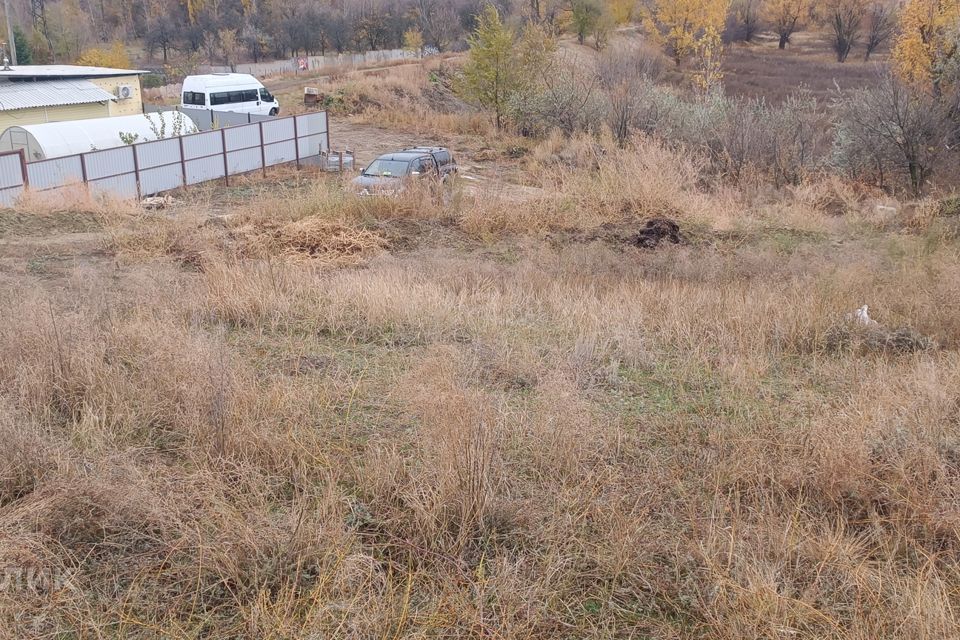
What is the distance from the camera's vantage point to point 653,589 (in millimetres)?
3082

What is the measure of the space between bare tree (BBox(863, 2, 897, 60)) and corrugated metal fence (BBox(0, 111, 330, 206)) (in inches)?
1880

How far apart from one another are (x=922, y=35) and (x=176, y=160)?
23.8 meters

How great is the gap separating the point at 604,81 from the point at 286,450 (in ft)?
103

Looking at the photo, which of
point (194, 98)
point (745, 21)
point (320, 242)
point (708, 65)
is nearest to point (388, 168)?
point (320, 242)

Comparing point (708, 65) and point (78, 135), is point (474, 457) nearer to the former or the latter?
point (78, 135)

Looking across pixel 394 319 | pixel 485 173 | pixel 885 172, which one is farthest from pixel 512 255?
pixel 485 173

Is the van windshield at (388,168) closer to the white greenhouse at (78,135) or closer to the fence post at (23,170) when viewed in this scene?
the fence post at (23,170)

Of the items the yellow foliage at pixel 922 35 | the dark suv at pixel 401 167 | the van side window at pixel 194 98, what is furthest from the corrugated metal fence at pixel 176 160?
the yellow foliage at pixel 922 35

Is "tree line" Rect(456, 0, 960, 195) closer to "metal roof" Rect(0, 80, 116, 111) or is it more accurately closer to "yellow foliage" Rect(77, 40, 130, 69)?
"metal roof" Rect(0, 80, 116, 111)

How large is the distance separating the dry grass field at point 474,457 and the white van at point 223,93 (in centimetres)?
2506

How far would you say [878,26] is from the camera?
56500mm

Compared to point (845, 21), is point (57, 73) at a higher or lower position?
lower

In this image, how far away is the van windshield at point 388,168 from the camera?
16.9 meters

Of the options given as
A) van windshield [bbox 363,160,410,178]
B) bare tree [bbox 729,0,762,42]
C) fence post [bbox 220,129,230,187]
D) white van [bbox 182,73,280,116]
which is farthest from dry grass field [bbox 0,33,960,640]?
bare tree [bbox 729,0,762,42]
